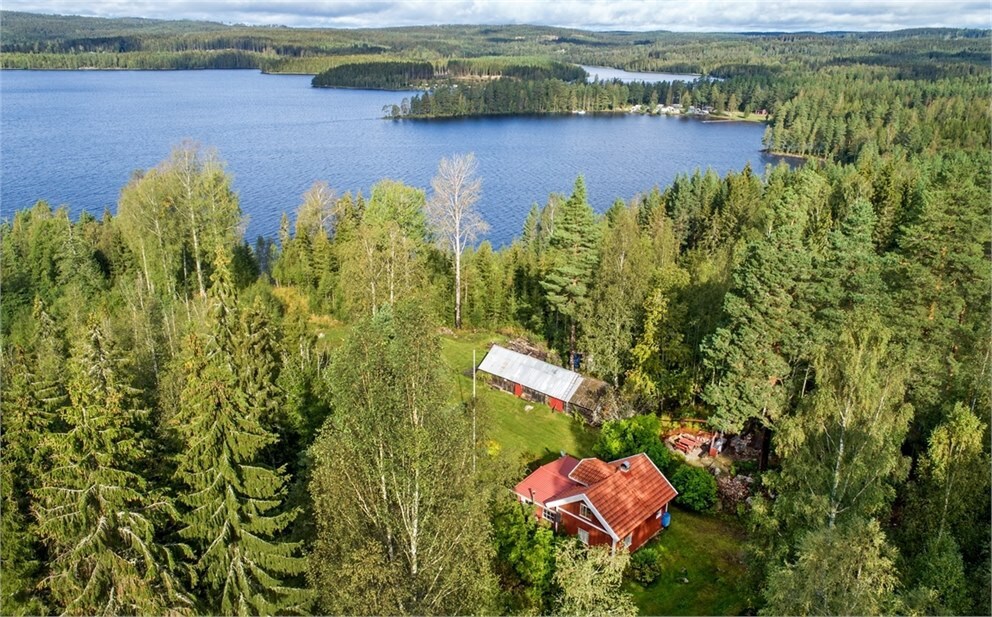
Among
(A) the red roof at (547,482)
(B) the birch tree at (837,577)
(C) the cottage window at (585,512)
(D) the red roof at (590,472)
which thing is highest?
(B) the birch tree at (837,577)

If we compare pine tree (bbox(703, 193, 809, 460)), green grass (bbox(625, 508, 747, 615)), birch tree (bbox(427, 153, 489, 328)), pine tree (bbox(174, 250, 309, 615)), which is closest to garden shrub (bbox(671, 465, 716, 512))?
green grass (bbox(625, 508, 747, 615))

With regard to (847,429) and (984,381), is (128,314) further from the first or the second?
(984,381)

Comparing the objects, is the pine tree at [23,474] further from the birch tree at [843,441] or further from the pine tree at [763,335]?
the pine tree at [763,335]

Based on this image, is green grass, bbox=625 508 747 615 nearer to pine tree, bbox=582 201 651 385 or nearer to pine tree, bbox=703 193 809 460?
pine tree, bbox=703 193 809 460

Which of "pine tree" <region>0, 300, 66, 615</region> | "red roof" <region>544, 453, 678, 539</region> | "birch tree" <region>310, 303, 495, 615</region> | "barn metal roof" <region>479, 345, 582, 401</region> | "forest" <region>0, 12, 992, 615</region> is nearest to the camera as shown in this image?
"birch tree" <region>310, 303, 495, 615</region>

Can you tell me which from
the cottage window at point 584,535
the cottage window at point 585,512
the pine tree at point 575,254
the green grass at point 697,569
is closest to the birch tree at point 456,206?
the pine tree at point 575,254

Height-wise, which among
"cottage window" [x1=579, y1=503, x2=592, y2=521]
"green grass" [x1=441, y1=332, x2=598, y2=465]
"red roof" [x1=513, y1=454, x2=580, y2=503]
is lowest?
"green grass" [x1=441, y1=332, x2=598, y2=465]
